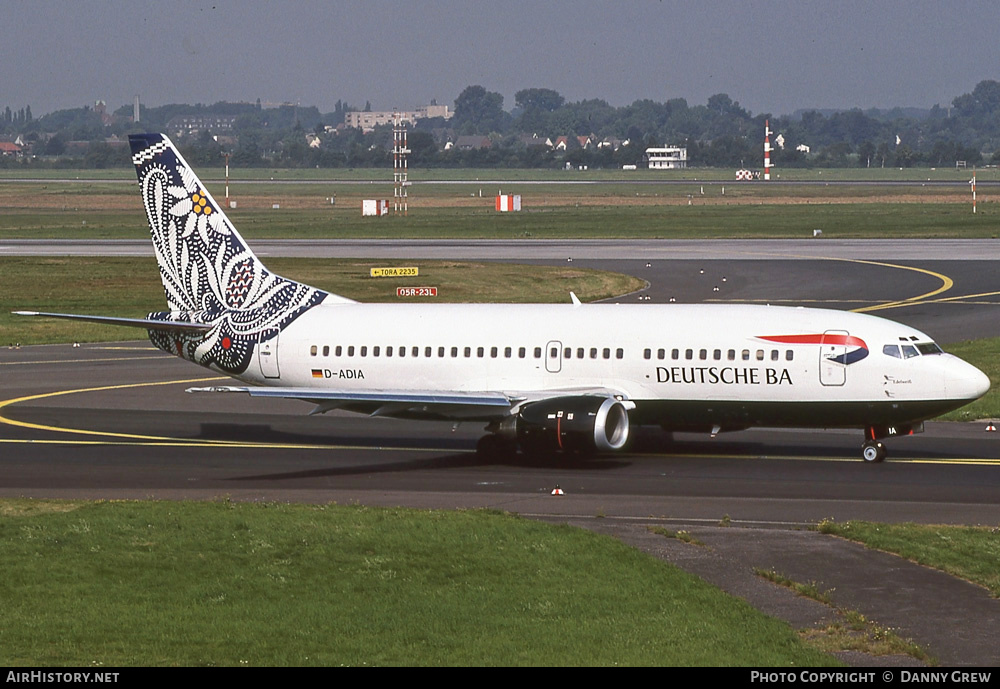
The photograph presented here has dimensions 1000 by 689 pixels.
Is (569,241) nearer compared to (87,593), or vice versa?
(87,593)

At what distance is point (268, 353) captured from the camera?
42.9 m

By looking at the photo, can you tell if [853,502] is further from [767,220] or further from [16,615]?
[767,220]

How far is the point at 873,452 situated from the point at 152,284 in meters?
60.1

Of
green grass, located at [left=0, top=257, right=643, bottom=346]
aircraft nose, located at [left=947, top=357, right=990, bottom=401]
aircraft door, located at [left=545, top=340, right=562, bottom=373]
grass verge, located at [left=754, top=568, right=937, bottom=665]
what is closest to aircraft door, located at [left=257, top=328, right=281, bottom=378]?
aircraft door, located at [left=545, top=340, right=562, bottom=373]

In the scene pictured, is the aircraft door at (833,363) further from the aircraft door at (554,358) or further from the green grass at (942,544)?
the green grass at (942,544)

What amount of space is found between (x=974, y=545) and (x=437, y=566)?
10038 millimetres

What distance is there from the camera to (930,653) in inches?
787

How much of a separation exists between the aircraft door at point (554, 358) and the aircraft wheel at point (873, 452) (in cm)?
840

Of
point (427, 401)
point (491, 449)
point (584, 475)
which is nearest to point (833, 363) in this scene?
point (584, 475)

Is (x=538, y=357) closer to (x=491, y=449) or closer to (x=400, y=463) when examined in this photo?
(x=491, y=449)

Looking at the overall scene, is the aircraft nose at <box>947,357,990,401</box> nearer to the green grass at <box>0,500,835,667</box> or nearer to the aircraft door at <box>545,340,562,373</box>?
the aircraft door at <box>545,340,562,373</box>

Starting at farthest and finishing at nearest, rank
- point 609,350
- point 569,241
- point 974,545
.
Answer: point 569,241 < point 609,350 < point 974,545
